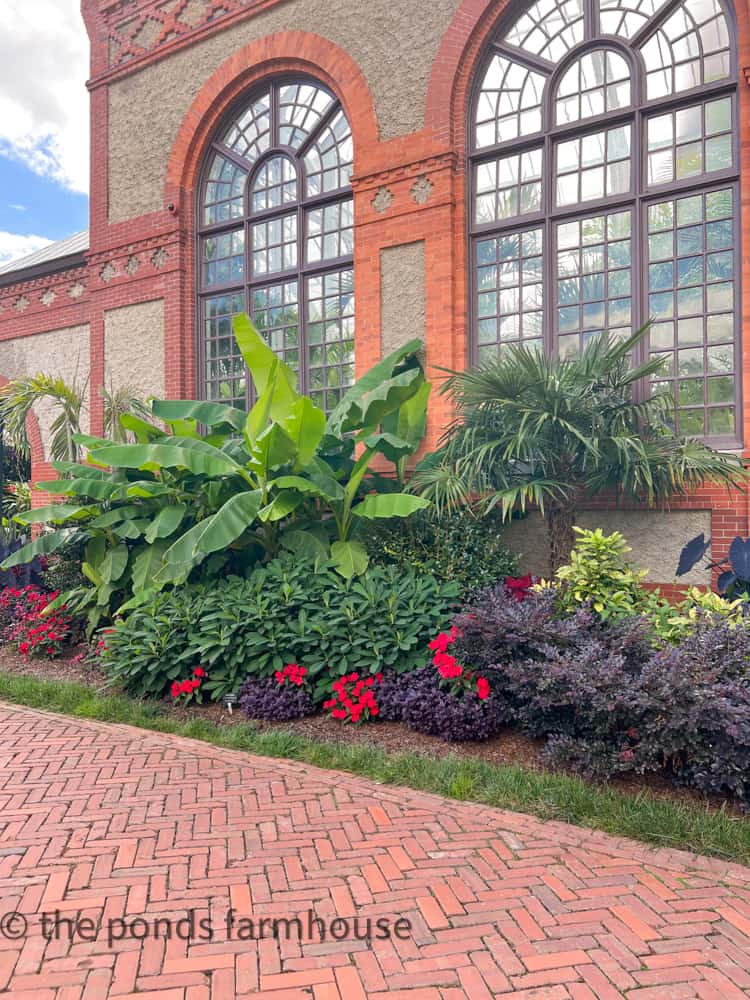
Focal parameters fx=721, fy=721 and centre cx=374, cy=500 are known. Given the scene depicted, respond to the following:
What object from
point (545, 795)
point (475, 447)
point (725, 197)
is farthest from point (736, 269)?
point (545, 795)

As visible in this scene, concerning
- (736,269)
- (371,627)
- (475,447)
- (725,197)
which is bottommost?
(371,627)

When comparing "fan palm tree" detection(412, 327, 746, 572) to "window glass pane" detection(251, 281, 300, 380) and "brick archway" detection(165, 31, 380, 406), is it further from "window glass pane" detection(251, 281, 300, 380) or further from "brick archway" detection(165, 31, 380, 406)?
"brick archway" detection(165, 31, 380, 406)

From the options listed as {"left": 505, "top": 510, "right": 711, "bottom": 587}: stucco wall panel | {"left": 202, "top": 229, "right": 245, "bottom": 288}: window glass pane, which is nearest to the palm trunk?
{"left": 505, "top": 510, "right": 711, "bottom": 587}: stucco wall panel

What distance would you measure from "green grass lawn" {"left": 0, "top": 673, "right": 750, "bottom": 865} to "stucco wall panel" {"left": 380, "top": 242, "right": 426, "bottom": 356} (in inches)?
196

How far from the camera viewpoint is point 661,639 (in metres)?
4.88

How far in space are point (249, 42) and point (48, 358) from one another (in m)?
6.27

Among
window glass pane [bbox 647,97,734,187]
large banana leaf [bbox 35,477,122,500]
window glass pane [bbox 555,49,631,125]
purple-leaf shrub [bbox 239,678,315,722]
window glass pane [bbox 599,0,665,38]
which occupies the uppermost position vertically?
window glass pane [bbox 599,0,665,38]

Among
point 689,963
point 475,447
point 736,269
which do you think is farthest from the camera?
point 736,269

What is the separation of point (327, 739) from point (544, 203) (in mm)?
6114

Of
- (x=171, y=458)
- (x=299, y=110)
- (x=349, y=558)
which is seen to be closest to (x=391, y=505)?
(x=349, y=558)

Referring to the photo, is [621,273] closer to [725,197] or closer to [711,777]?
[725,197]

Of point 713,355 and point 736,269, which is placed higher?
point 736,269

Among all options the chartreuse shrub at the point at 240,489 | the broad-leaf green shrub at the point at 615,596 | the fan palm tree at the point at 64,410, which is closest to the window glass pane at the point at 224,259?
the fan palm tree at the point at 64,410
